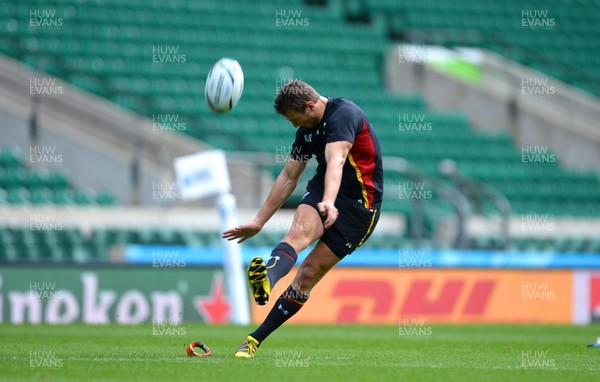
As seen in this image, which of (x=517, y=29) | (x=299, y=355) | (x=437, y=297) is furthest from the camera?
(x=517, y=29)

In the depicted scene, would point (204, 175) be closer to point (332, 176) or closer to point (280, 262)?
point (280, 262)

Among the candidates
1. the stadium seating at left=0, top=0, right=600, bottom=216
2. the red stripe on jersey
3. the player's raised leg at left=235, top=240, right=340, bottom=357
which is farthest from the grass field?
the stadium seating at left=0, top=0, right=600, bottom=216

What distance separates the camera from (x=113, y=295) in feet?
48.2

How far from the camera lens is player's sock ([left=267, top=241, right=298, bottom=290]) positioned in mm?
7945

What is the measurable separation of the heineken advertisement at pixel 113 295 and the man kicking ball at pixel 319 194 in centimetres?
614

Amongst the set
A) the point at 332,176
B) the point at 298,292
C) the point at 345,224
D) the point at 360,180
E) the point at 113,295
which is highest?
the point at 332,176

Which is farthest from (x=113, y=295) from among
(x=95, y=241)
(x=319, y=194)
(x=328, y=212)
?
(x=328, y=212)

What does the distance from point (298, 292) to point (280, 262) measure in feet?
1.54

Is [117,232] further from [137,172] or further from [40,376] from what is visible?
[40,376]

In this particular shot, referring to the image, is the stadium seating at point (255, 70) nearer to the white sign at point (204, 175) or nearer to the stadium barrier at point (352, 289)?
the stadium barrier at point (352, 289)

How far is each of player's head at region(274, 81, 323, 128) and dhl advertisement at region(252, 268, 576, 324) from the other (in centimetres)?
707

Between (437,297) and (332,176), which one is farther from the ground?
(332,176)

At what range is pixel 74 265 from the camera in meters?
14.5

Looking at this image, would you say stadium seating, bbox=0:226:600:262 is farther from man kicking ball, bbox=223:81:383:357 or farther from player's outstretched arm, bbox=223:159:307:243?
man kicking ball, bbox=223:81:383:357
